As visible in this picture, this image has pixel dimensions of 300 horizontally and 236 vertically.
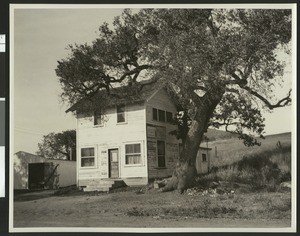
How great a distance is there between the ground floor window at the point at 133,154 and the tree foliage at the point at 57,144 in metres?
0.73

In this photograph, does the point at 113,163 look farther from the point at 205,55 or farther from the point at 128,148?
the point at 205,55

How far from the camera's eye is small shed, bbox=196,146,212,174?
22.5ft

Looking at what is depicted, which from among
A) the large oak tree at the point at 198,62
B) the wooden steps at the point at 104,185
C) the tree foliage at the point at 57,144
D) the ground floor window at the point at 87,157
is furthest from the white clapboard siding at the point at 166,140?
the tree foliage at the point at 57,144

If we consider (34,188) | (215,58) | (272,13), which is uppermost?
(272,13)

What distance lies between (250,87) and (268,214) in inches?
66.3

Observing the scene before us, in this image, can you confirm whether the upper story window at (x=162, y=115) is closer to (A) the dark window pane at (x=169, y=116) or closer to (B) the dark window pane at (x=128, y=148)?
(A) the dark window pane at (x=169, y=116)

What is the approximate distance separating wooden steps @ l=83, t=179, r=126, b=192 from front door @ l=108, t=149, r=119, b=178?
0.27 feet

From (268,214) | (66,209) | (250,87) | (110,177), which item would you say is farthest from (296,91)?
(66,209)

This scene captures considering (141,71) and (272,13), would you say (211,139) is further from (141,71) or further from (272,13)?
(272,13)

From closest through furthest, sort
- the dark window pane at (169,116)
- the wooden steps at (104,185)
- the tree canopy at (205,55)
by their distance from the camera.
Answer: the tree canopy at (205,55)
the dark window pane at (169,116)
the wooden steps at (104,185)

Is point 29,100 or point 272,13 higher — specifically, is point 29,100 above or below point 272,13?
below

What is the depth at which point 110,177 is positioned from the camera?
704 cm

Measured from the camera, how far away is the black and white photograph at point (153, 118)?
676 centimetres

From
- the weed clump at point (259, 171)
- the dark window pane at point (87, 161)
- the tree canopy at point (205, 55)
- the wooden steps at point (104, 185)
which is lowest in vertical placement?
the wooden steps at point (104, 185)
